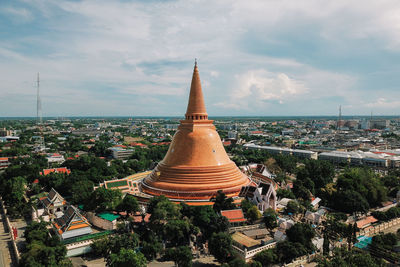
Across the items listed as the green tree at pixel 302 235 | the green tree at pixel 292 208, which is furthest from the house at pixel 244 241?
the green tree at pixel 292 208

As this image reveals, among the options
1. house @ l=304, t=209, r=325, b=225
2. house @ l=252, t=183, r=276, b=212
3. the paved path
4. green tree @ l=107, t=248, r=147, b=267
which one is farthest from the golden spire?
the paved path

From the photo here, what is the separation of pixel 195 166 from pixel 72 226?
16969mm

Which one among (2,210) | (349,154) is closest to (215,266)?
(2,210)

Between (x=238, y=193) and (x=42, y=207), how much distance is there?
27573 mm

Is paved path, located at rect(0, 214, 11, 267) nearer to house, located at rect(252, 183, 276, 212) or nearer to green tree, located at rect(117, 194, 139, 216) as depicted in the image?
green tree, located at rect(117, 194, 139, 216)

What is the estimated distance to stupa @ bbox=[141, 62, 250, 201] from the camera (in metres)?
38.0

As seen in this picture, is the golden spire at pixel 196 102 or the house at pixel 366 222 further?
the golden spire at pixel 196 102

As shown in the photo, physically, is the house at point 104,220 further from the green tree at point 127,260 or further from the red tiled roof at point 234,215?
the red tiled roof at point 234,215

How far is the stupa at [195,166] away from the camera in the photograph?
125ft

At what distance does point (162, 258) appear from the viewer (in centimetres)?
2758

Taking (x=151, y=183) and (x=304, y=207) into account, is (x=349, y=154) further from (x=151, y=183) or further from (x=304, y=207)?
(x=151, y=183)

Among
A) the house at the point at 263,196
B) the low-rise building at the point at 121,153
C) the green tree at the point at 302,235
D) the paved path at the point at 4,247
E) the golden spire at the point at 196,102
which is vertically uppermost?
the golden spire at the point at 196,102

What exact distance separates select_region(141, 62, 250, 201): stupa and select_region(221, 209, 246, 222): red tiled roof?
5.84m

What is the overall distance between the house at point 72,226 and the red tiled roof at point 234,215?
14716mm
